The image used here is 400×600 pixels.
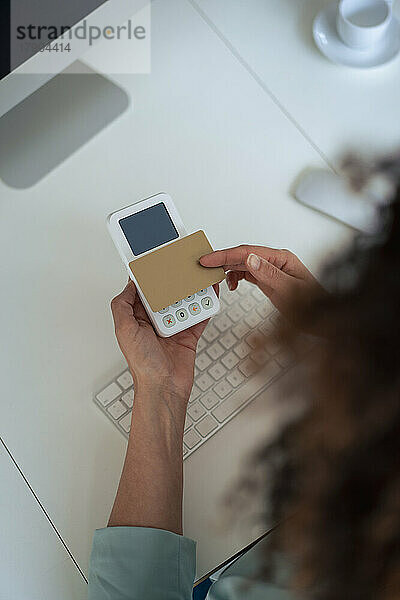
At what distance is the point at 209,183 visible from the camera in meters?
0.80

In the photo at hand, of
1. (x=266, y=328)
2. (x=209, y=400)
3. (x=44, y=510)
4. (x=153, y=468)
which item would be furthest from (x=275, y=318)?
(x=44, y=510)

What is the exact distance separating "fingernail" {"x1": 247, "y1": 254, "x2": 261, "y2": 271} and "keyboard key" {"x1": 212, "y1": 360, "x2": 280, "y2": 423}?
0.12 meters

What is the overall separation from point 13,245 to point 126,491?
1.09 ft

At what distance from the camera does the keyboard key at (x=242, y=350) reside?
728 mm

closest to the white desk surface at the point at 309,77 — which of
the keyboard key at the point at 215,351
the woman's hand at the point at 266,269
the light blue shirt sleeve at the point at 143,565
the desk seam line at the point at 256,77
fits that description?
the desk seam line at the point at 256,77

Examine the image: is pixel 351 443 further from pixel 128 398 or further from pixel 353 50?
pixel 353 50

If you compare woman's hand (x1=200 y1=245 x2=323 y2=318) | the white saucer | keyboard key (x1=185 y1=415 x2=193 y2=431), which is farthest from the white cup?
keyboard key (x1=185 y1=415 x2=193 y2=431)

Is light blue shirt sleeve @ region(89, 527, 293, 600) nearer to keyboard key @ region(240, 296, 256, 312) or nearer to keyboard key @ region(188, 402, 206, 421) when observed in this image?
keyboard key @ region(188, 402, 206, 421)

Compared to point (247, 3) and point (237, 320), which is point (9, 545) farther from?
point (247, 3)

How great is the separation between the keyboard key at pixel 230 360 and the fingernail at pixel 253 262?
12cm

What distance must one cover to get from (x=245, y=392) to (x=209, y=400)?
43mm

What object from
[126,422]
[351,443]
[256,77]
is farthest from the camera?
[256,77]

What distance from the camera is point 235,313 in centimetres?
75

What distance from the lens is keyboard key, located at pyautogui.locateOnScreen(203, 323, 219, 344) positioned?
74 centimetres
